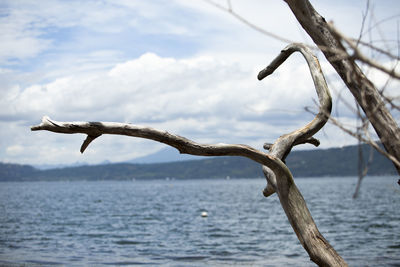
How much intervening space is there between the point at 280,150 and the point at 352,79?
1.57 m

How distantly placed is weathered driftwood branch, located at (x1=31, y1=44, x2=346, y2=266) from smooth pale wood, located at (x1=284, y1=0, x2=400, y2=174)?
0.51 metres

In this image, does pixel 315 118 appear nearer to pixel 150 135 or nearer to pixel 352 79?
pixel 352 79

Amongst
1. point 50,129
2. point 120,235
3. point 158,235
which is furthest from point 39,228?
point 50,129

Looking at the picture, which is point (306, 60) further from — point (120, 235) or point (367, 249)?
point (120, 235)

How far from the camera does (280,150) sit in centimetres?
573

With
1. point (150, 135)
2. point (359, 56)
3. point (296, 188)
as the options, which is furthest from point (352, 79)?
point (359, 56)

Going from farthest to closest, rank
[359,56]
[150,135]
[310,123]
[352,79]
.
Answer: [310,123], [150,135], [352,79], [359,56]

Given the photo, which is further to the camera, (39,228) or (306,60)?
(39,228)

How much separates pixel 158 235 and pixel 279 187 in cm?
3027

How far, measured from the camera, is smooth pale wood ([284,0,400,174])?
4035 millimetres

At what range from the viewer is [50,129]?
4754 millimetres

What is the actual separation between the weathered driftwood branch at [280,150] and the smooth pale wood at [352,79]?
0.51 m

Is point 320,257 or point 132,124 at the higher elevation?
point 132,124

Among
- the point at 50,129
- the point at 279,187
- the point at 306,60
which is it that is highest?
the point at 306,60
